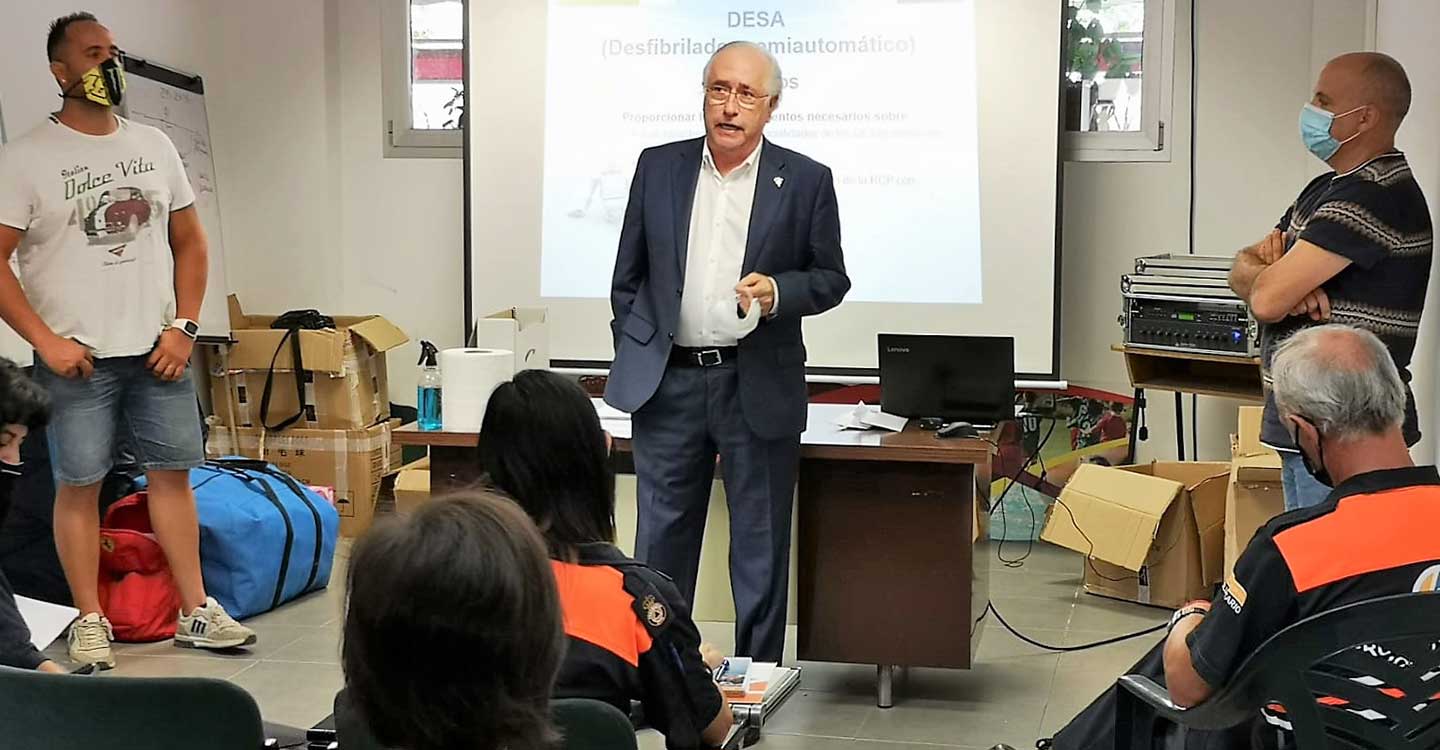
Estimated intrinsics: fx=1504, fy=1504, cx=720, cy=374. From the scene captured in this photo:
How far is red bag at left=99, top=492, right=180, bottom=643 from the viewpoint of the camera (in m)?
4.34

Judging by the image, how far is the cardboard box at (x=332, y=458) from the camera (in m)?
5.80

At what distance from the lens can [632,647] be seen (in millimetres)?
1936

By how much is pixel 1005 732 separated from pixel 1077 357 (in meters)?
2.44

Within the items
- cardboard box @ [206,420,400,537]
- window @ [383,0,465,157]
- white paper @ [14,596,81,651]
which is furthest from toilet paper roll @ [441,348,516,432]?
window @ [383,0,465,157]

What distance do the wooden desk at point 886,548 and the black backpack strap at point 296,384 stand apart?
216 cm

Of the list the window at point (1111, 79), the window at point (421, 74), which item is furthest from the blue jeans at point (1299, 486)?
the window at point (421, 74)

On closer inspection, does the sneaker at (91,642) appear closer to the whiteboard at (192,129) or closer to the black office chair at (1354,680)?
the whiteboard at (192,129)

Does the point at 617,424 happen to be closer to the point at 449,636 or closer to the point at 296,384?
the point at 296,384

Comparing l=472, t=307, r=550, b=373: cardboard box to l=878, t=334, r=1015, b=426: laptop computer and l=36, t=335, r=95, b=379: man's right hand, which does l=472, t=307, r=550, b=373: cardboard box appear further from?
l=36, t=335, r=95, b=379: man's right hand

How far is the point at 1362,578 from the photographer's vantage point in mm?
1891

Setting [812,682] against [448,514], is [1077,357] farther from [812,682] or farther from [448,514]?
[448,514]

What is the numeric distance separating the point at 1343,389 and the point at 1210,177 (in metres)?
3.69

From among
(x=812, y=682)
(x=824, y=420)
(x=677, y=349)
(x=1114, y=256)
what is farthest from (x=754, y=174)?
(x=1114, y=256)

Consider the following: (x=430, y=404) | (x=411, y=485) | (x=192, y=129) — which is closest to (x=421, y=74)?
(x=192, y=129)
